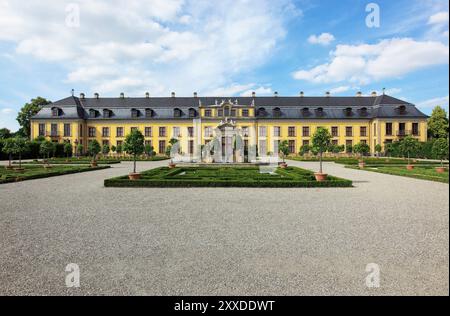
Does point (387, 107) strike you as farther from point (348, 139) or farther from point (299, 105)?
point (299, 105)

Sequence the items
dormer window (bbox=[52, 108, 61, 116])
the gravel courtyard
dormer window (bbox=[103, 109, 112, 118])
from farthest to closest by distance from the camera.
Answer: dormer window (bbox=[103, 109, 112, 118]) → dormer window (bbox=[52, 108, 61, 116]) → the gravel courtyard

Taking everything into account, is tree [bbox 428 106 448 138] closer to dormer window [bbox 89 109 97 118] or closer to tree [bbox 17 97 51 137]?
dormer window [bbox 89 109 97 118]

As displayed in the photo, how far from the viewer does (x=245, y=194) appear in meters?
11.0

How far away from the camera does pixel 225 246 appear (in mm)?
5055

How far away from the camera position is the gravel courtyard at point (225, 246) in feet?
11.7

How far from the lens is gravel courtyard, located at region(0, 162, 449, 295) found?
11.7ft

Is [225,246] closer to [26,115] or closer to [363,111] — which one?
[363,111]

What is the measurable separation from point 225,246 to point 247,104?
164ft

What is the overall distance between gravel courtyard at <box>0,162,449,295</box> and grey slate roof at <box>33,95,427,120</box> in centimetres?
4438

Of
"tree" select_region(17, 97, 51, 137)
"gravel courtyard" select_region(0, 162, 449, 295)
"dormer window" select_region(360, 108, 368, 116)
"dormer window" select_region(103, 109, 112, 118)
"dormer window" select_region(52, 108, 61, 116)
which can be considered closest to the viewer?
"gravel courtyard" select_region(0, 162, 449, 295)

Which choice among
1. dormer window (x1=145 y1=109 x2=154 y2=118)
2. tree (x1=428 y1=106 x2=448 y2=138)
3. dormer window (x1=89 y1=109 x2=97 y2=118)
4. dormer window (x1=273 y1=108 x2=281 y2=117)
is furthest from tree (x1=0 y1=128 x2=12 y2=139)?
tree (x1=428 y1=106 x2=448 y2=138)

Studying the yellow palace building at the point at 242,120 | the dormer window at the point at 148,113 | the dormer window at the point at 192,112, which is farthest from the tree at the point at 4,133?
A: the dormer window at the point at 192,112

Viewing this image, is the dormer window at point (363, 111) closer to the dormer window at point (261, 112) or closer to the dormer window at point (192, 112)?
the dormer window at point (261, 112)

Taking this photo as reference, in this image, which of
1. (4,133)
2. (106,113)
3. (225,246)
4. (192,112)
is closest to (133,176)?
(225,246)
